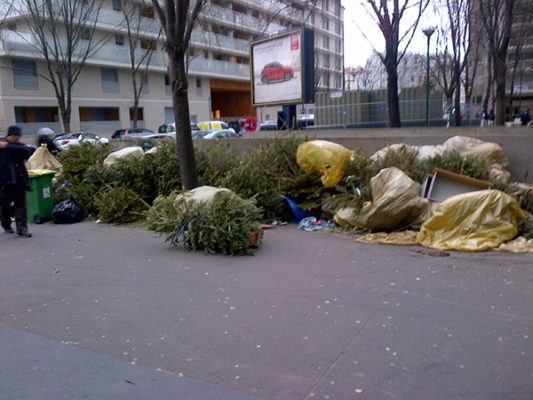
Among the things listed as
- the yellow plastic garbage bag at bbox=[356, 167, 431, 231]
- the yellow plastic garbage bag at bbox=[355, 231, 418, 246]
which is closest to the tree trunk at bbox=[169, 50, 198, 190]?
the yellow plastic garbage bag at bbox=[356, 167, 431, 231]

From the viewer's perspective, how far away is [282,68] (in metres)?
14.6

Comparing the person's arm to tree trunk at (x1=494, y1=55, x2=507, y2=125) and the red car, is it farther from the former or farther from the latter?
tree trunk at (x1=494, y1=55, x2=507, y2=125)

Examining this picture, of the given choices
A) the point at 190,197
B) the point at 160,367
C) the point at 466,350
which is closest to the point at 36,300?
the point at 160,367

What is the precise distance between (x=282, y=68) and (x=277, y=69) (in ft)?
0.76

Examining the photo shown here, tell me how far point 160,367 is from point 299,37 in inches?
484

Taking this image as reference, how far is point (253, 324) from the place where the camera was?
4.14m

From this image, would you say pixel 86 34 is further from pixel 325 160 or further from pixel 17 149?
pixel 325 160

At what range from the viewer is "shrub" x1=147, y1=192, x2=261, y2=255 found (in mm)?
6367

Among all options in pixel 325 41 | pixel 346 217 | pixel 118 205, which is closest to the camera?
pixel 346 217

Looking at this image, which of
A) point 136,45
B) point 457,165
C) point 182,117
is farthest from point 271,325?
point 136,45

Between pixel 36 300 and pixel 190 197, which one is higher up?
pixel 190 197

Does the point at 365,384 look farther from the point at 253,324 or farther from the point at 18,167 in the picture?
the point at 18,167

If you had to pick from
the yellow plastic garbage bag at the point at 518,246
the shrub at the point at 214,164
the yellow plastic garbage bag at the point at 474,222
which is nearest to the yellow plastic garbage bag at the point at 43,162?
the shrub at the point at 214,164

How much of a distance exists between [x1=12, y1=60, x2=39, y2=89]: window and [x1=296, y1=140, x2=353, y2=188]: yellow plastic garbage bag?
29074 millimetres
